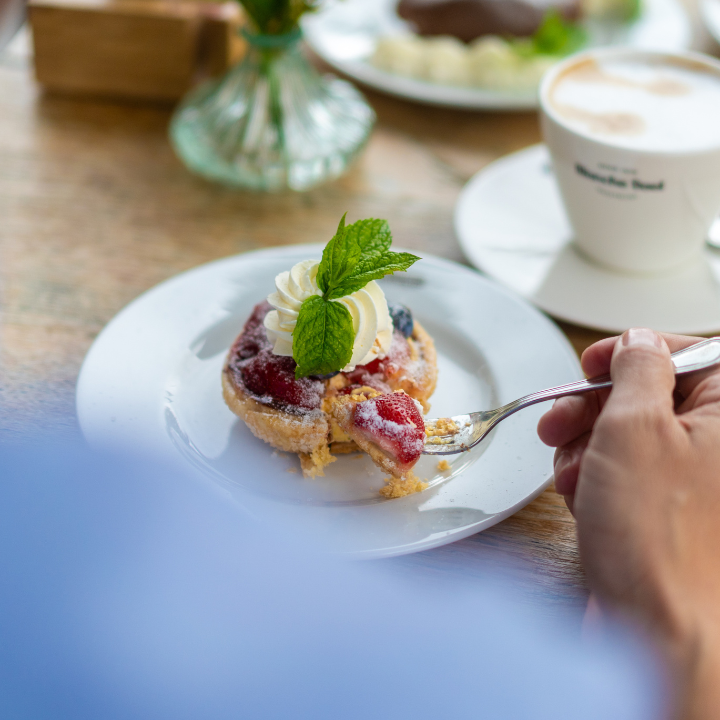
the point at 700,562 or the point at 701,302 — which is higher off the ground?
the point at 700,562

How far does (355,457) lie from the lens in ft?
3.72

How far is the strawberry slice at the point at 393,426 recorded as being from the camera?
101 centimetres

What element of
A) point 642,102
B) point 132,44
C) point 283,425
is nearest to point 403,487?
point 283,425

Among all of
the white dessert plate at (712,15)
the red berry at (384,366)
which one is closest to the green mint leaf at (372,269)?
the red berry at (384,366)

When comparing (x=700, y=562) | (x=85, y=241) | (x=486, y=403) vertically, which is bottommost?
(x=85, y=241)

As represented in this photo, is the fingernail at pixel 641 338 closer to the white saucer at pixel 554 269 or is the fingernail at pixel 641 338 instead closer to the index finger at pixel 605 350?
the index finger at pixel 605 350

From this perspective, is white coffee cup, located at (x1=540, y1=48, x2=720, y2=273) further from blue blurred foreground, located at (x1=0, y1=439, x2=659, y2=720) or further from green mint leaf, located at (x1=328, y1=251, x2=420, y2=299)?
blue blurred foreground, located at (x1=0, y1=439, x2=659, y2=720)

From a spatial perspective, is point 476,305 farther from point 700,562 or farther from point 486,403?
point 700,562

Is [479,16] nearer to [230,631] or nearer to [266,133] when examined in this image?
[266,133]

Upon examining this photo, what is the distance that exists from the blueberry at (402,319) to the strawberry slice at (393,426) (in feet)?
0.66

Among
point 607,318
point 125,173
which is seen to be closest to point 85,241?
point 125,173

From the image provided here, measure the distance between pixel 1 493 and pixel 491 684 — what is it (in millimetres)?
712

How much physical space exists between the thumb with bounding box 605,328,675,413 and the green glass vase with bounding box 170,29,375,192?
1.07m

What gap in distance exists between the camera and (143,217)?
5.63 feet
